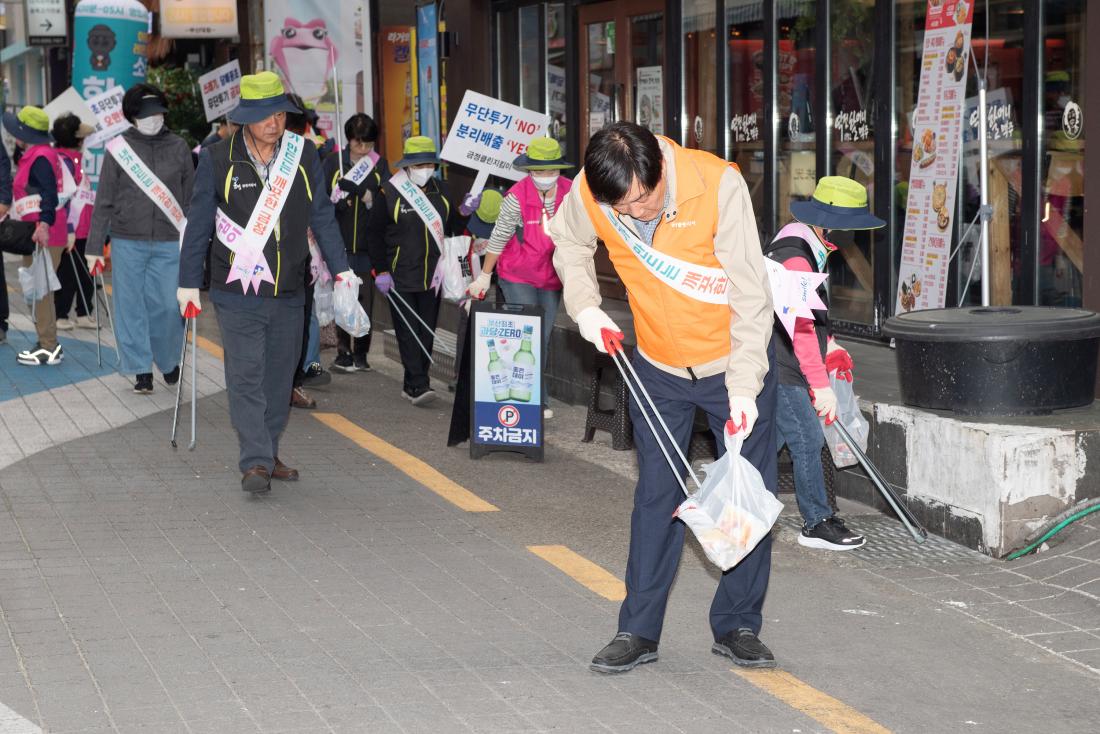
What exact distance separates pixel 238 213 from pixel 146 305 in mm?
3384

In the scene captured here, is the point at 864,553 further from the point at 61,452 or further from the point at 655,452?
→ the point at 61,452

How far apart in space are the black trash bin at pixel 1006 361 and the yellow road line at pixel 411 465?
7.37 feet

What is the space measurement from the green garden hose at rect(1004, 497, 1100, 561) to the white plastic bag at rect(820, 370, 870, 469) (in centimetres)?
90

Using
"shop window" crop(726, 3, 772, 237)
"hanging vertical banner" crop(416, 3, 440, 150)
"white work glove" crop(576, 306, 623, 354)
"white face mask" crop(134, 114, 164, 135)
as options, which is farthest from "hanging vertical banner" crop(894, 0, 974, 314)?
"hanging vertical banner" crop(416, 3, 440, 150)

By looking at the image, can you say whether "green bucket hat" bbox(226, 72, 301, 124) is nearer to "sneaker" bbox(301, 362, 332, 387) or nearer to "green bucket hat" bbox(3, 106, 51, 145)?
"sneaker" bbox(301, 362, 332, 387)

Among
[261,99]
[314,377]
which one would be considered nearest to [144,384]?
[314,377]

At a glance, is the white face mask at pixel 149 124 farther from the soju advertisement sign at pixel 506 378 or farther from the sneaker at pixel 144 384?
the soju advertisement sign at pixel 506 378

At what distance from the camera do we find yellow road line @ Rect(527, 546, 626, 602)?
6.29 meters

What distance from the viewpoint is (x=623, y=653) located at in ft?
17.1

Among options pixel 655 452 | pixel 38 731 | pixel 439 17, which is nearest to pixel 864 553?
pixel 655 452

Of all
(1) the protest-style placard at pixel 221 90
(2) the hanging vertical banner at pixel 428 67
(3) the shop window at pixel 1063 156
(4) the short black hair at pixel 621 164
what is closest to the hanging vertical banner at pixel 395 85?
(2) the hanging vertical banner at pixel 428 67

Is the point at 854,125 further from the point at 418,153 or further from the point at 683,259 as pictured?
the point at 683,259

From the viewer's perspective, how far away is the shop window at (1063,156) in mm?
8992

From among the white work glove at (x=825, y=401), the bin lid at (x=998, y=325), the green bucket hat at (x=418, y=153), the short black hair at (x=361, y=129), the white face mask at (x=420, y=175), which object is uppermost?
the short black hair at (x=361, y=129)
